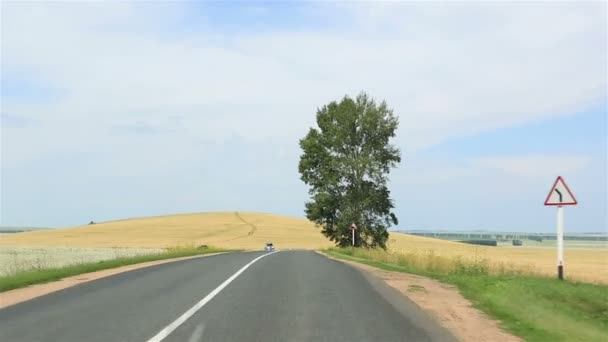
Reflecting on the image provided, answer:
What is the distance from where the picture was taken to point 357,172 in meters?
57.8

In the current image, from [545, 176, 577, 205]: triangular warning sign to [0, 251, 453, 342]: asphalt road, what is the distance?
18.6 ft

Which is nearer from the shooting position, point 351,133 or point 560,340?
point 560,340

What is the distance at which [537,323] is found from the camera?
1111cm

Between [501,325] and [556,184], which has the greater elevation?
[556,184]

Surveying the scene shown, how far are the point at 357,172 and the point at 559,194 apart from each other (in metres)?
40.1

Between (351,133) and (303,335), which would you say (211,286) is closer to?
(303,335)

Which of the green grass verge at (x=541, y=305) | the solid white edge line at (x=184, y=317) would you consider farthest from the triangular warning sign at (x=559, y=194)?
the solid white edge line at (x=184, y=317)

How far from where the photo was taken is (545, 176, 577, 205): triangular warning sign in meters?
17.4

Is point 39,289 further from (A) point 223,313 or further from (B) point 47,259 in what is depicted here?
(B) point 47,259

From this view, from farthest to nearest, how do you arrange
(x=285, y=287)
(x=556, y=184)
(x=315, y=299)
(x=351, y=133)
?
1. (x=351, y=133)
2. (x=556, y=184)
3. (x=285, y=287)
4. (x=315, y=299)

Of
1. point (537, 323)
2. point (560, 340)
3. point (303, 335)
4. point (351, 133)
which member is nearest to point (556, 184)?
point (537, 323)

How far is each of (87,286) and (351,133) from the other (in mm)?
44656

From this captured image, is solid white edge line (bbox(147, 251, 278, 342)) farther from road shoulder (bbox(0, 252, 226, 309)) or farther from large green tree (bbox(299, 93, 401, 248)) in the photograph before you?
large green tree (bbox(299, 93, 401, 248))

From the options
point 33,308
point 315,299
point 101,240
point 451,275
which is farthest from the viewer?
point 101,240
